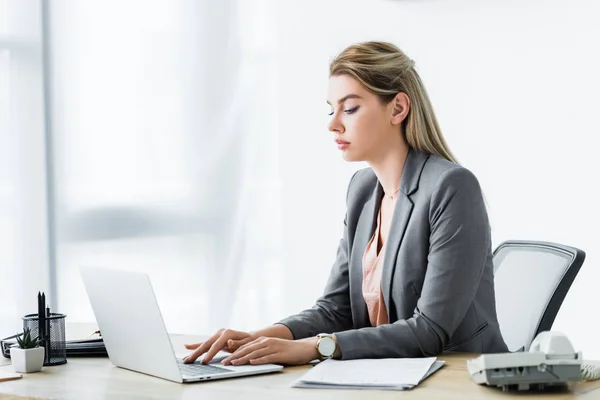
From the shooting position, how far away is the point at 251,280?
4.44m

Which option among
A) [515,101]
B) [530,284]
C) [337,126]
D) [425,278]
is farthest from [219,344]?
[515,101]

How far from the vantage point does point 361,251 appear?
215 centimetres

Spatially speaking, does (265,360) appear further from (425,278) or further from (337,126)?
(337,126)

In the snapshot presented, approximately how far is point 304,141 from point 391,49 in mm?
2139

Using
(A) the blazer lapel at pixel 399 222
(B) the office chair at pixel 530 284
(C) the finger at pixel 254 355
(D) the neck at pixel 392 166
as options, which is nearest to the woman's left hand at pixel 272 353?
(C) the finger at pixel 254 355

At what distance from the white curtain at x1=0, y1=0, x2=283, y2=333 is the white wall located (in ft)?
1.48

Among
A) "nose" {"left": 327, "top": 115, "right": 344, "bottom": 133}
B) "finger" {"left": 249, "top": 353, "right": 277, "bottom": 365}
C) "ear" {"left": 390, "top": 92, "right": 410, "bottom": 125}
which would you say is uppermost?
"ear" {"left": 390, "top": 92, "right": 410, "bottom": 125}

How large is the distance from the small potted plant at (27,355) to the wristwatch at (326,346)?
1.95 feet

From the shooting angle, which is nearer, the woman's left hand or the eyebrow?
the woman's left hand

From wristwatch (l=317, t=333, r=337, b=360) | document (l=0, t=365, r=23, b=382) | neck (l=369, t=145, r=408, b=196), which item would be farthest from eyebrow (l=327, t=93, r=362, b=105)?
document (l=0, t=365, r=23, b=382)

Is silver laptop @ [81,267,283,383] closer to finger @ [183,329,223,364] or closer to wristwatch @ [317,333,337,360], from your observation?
finger @ [183,329,223,364]

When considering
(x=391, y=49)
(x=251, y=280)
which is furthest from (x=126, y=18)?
(x=391, y=49)

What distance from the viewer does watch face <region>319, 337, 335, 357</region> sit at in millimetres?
1715

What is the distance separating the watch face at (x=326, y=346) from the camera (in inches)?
67.5
